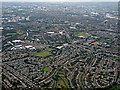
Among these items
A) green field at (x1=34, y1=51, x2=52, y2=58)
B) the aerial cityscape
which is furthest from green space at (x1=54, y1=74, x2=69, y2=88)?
green field at (x1=34, y1=51, x2=52, y2=58)

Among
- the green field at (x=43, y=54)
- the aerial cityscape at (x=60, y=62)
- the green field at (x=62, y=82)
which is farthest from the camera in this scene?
the green field at (x=43, y=54)

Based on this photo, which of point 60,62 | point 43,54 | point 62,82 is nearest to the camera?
point 62,82

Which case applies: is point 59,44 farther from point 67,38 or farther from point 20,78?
point 20,78

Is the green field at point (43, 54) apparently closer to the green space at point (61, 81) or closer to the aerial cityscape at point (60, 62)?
the aerial cityscape at point (60, 62)

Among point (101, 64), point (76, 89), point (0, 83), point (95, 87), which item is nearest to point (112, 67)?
point (101, 64)

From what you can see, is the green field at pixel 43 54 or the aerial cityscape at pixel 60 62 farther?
the green field at pixel 43 54

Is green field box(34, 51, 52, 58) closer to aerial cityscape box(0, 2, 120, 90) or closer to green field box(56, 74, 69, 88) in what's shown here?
aerial cityscape box(0, 2, 120, 90)

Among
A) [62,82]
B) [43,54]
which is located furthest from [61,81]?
[43,54]

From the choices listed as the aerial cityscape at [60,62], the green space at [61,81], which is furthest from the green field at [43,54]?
the green space at [61,81]

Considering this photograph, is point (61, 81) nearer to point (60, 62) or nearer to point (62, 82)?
point (62, 82)

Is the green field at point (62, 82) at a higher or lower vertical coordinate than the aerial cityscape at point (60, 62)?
lower

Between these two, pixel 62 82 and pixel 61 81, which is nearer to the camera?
pixel 62 82

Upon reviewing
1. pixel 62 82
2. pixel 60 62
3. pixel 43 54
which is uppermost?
pixel 43 54
